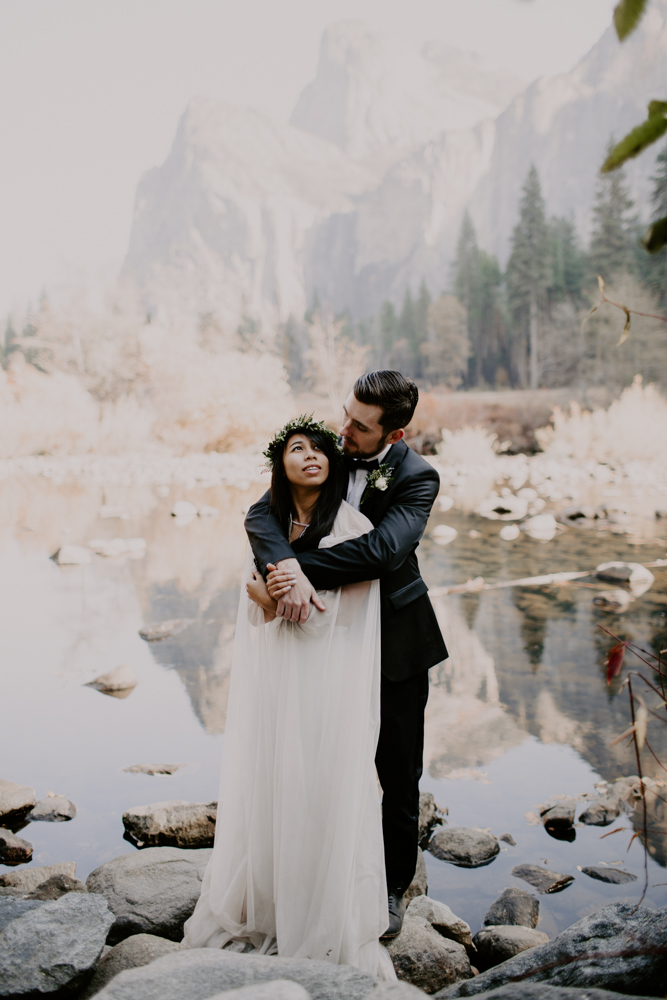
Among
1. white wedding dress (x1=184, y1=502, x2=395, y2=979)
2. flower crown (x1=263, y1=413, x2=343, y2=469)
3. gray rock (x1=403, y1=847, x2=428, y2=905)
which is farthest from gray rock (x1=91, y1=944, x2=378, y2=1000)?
flower crown (x1=263, y1=413, x2=343, y2=469)

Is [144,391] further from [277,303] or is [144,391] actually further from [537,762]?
[277,303]

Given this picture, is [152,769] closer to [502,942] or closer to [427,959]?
[427,959]

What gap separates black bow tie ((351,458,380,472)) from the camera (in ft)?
8.17

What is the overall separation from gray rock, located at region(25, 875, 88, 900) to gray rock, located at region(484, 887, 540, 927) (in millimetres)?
1710

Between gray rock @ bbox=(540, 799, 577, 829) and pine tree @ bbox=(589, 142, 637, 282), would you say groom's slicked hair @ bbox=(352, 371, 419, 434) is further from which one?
pine tree @ bbox=(589, 142, 637, 282)

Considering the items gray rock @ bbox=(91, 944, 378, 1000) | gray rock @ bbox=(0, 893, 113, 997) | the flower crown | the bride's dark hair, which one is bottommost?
gray rock @ bbox=(0, 893, 113, 997)

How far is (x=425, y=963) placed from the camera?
233 cm

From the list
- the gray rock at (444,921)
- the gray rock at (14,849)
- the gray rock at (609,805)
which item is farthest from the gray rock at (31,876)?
the gray rock at (609,805)

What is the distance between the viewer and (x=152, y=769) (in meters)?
4.09

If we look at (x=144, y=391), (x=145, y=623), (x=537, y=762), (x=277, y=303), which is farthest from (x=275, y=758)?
(x=277, y=303)

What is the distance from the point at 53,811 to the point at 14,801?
209mm

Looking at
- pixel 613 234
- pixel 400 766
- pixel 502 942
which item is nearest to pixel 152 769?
pixel 400 766

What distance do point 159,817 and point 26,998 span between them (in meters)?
1.47

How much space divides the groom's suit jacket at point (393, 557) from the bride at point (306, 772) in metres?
0.09
